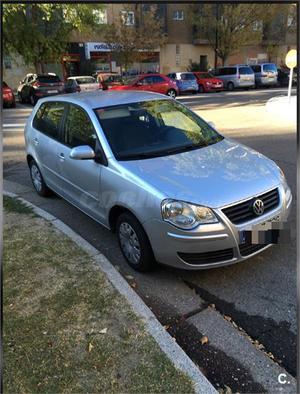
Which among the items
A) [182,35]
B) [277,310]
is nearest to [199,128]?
[277,310]

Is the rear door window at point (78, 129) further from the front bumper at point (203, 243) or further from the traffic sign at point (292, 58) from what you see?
the traffic sign at point (292, 58)

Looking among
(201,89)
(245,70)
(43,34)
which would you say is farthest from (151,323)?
(245,70)

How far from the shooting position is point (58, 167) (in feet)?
15.5

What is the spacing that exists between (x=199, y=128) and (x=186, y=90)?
69.8 ft

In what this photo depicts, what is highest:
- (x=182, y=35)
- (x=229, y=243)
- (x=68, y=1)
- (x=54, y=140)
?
(x=182, y=35)

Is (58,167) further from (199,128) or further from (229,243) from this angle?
(229,243)

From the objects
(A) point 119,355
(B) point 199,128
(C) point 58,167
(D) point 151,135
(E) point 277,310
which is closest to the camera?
(A) point 119,355

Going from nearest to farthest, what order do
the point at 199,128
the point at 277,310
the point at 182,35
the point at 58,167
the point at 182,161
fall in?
the point at 277,310, the point at 182,161, the point at 199,128, the point at 58,167, the point at 182,35

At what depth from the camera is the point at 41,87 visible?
18750mm

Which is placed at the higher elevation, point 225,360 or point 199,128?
point 199,128

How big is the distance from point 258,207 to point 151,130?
1455 millimetres

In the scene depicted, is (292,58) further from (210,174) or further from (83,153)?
(83,153)

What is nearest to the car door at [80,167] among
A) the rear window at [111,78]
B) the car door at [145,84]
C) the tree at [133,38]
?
the car door at [145,84]

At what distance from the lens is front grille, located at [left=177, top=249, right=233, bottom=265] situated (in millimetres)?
3129
